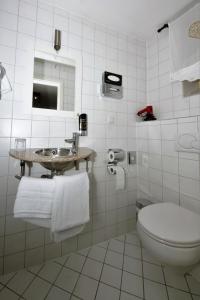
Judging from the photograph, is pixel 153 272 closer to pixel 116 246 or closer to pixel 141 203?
pixel 116 246

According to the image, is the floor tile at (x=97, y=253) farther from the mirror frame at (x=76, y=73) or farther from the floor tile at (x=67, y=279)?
the mirror frame at (x=76, y=73)

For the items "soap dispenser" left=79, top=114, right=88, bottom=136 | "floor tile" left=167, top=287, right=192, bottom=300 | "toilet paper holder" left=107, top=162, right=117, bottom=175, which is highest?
"soap dispenser" left=79, top=114, right=88, bottom=136

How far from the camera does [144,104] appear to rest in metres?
1.80

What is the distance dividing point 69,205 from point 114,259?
0.75 meters

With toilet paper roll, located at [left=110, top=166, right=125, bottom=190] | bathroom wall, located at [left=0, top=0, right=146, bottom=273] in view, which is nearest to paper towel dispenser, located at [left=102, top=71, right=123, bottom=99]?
bathroom wall, located at [left=0, top=0, right=146, bottom=273]

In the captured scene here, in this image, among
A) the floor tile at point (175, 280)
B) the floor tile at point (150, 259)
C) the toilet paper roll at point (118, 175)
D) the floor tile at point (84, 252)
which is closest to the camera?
the floor tile at point (175, 280)

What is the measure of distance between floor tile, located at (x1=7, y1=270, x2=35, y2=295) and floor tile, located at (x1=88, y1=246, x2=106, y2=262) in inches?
19.7

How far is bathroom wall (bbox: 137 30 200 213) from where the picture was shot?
124cm

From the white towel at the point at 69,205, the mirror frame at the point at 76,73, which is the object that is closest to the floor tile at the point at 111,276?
the white towel at the point at 69,205

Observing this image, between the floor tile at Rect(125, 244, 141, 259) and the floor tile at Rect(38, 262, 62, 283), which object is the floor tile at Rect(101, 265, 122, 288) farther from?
the floor tile at Rect(38, 262, 62, 283)

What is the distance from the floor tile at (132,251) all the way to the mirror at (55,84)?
139cm

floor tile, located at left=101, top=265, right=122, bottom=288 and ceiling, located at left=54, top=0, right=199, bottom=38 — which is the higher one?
ceiling, located at left=54, top=0, right=199, bottom=38

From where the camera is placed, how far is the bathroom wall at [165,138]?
124 cm

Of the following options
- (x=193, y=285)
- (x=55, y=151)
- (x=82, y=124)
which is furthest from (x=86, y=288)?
(x=82, y=124)
